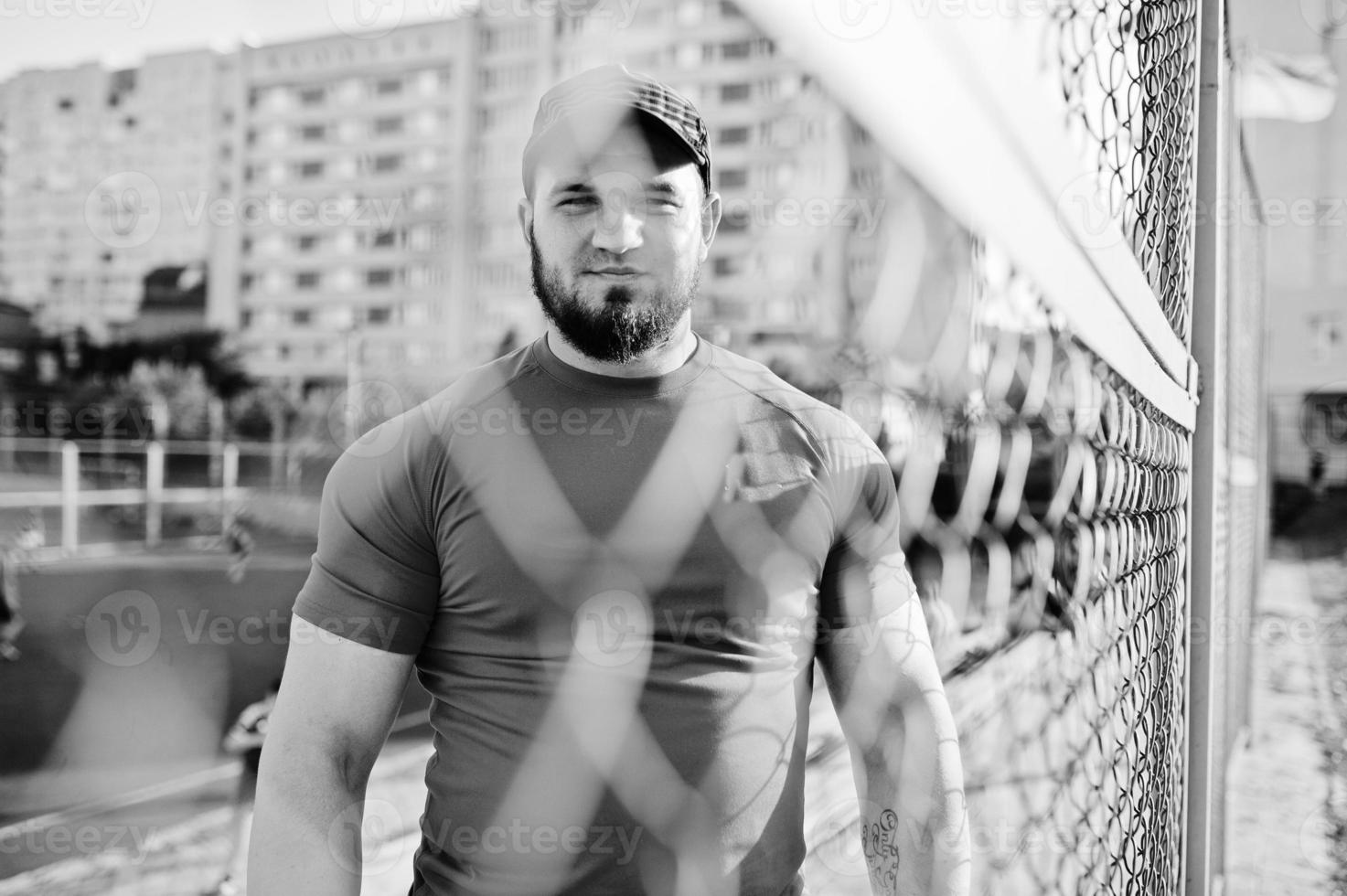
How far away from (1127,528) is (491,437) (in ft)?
2.53

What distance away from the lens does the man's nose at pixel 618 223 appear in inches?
30.7

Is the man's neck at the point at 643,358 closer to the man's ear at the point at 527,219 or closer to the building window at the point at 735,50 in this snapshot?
the man's ear at the point at 527,219

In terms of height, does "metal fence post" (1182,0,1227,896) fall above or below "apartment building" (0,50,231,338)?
below

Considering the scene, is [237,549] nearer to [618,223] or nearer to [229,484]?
[229,484]

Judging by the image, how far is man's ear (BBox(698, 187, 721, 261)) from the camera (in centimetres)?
89

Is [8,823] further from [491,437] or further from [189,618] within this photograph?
[189,618]

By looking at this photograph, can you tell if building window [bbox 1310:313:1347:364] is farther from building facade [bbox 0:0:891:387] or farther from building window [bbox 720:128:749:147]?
building window [bbox 720:128:749:147]

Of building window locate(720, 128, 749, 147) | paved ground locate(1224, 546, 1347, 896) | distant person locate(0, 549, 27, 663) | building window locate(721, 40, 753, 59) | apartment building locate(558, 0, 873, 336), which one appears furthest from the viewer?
building window locate(720, 128, 749, 147)

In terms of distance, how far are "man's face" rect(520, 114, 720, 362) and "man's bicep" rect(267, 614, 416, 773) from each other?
0.32 metres

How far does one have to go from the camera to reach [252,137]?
35.0 meters

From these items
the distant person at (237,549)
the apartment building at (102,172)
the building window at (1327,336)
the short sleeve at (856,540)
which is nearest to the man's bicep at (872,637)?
the short sleeve at (856,540)

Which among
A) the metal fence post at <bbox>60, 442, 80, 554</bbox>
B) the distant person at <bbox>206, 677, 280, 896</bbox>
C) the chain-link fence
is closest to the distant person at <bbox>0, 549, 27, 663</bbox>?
the metal fence post at <bbox>60, 442, 80, 554</bbox>

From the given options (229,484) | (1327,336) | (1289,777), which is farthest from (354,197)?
(1289,777)

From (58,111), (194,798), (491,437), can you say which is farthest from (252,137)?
(491,437)
